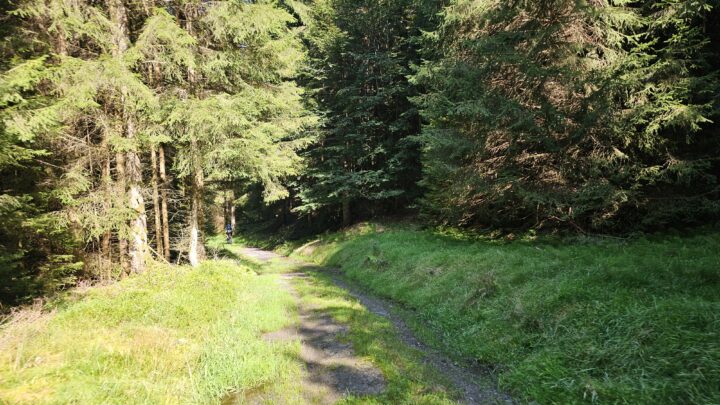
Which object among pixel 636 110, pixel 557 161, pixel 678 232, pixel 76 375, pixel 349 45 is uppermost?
pixel 349 45

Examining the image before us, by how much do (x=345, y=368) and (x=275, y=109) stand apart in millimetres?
11840

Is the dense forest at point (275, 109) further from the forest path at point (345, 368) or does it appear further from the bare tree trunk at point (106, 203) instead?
the forest path at point (345, 368)

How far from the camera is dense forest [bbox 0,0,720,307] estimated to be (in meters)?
9.30

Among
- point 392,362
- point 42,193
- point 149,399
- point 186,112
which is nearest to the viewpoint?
point 149,399

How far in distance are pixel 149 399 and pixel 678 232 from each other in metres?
12.5

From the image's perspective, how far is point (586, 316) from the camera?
6109mm

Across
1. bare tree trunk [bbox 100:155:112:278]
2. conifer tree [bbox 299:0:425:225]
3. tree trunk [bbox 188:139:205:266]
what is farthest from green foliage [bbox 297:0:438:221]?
bare tree trunk [bbox 100:155:112:278]

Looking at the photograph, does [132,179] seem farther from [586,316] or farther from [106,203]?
[586,316]

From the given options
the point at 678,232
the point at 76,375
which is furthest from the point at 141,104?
the point at 678,232

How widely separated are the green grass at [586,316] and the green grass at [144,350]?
12.0 feet

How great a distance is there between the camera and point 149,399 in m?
4.69

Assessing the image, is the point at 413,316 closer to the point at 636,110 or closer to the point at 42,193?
the point at 636,110

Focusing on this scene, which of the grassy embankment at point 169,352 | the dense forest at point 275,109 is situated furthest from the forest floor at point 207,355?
the dense forest at point 275,109

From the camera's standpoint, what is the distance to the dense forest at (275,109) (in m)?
9.30
